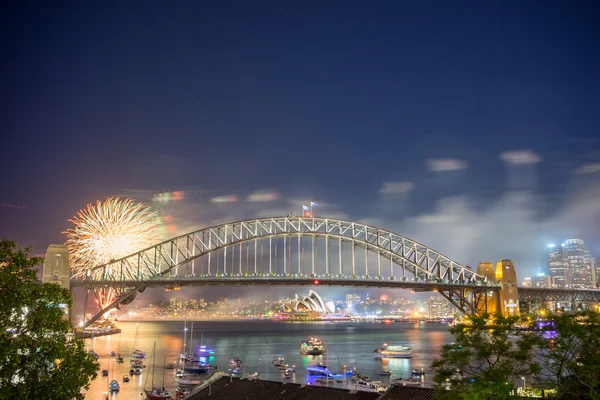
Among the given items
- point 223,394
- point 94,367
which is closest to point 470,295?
point 223,394

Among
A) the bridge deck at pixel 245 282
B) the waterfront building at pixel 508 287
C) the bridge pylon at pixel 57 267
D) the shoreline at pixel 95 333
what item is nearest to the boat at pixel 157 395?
the bridge deck at pixel 245 282

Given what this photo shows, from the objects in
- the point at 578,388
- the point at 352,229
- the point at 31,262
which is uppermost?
the point at 352,229

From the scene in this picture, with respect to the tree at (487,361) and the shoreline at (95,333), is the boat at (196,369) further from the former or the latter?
the tree at (487,361)

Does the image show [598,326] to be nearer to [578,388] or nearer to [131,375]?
[578,388]

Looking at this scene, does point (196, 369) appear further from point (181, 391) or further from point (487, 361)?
point (487, 361)

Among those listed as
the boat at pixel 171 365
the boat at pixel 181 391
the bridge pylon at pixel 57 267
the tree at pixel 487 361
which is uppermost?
the bridge pylon at pixel 57 267

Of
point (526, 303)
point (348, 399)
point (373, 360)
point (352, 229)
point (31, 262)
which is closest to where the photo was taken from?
point (31, 262)

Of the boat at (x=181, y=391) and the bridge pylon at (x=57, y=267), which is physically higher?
the bridge pylon at (x=57, y=267)
